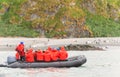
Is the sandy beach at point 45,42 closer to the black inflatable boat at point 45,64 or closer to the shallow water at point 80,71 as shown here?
the shallow water at point 80,71

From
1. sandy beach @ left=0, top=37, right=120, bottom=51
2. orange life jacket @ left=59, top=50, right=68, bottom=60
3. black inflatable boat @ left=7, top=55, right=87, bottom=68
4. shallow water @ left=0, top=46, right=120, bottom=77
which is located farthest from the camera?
sandy beach @ left=0, top=37, right=120, bottom=51

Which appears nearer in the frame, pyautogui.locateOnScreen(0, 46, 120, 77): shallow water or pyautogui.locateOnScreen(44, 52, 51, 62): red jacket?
pyautogui.locateOnScreen(0, 46, 120, 77): shallow water

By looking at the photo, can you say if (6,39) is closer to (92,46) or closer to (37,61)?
(92,46)

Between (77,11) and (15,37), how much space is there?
1609cm

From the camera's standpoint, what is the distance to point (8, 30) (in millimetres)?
103500

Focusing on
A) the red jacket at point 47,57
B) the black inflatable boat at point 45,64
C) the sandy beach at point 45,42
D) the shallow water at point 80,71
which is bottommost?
the shallow water at point 80,71

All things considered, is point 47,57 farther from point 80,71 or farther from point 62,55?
point 80,71

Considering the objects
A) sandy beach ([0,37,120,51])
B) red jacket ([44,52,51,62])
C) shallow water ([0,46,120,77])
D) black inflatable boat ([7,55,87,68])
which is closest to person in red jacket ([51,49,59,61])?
red jacket ([44,52,51,62])

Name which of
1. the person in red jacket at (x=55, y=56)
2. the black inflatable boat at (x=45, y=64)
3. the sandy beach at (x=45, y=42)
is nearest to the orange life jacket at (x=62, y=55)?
the person in red jacket at (x=55, y=56)

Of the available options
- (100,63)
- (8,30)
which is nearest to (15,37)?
(8,30)

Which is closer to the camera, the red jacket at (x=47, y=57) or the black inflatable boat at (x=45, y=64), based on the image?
the black inflatable boat at (x=45, y=64)

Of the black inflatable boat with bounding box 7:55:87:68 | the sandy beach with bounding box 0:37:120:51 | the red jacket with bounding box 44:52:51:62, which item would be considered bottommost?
the black inflatable boat with bounding box 7:55:87:68

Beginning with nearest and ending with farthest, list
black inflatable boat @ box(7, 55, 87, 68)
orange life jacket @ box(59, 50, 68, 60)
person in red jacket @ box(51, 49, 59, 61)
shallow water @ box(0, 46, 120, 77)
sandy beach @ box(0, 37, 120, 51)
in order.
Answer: shallow water @ box(0, 46, 120, 77), black inflatable boat @ box(7, 55, 87, 68), orange life jacket @ box(59, 50, 68, 60), person in red jacket @ box(51, 49, 59, 61), sandy beach @ box(0, 37, 120, 51)

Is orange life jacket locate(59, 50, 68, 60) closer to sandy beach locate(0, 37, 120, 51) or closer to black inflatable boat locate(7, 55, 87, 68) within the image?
black inflatable boat locate(7, 55, 87, 68)
